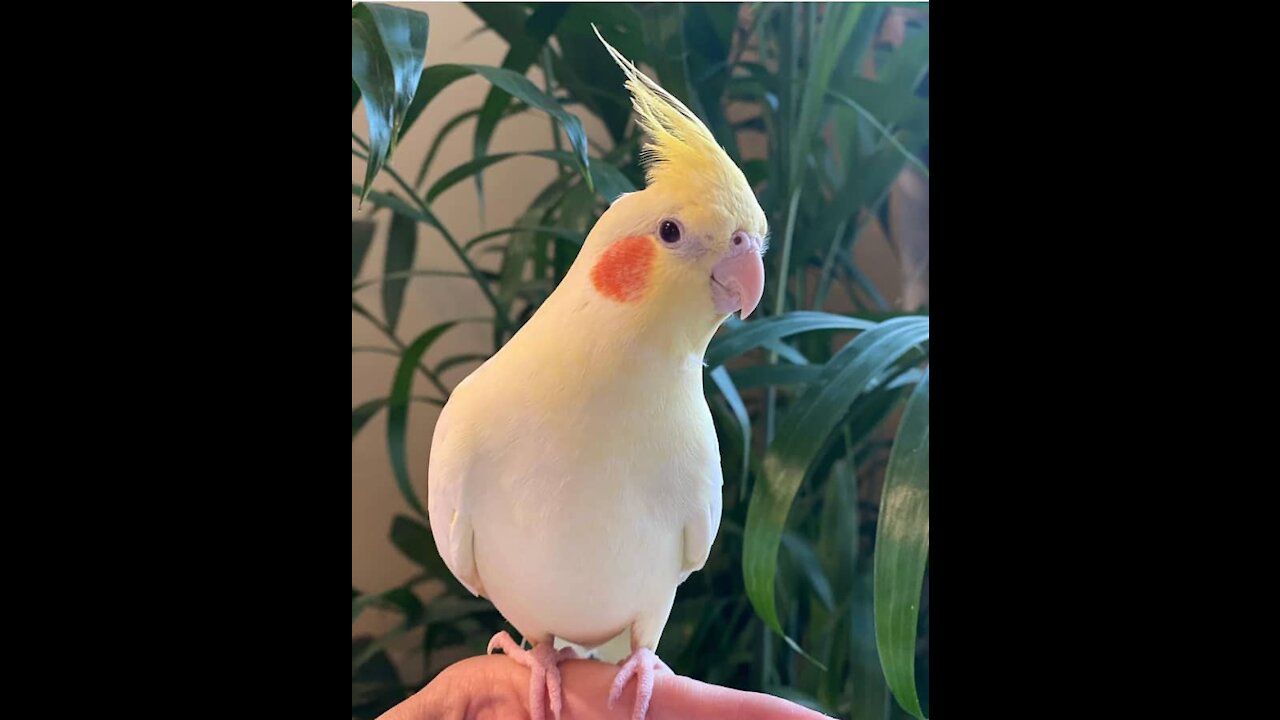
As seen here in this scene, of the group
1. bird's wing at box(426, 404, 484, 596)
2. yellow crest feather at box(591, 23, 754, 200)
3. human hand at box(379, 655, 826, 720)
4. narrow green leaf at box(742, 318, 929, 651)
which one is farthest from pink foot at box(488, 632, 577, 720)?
yellow crest feather at box(591, 23, 754, 200)

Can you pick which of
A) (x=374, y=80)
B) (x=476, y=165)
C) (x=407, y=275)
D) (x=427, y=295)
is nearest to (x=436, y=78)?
(x=476, y=165)

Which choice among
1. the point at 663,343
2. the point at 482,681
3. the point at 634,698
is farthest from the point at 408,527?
the point at 663,343

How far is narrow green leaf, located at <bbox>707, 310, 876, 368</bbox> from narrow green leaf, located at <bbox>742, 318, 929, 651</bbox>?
68 mm

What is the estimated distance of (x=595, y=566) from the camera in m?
0.84

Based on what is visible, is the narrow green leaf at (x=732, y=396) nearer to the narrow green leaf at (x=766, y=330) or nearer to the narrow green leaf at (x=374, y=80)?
the narrow green leaf at (x=766, y=330)

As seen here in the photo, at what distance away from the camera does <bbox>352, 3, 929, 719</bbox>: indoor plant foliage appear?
52.9 inches

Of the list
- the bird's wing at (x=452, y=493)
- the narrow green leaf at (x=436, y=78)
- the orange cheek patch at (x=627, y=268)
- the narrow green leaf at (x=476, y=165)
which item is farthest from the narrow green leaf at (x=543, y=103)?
the bird's wing at (x=452, y=493)

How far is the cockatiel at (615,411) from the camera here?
0.83m

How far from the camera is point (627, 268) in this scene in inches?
33.0

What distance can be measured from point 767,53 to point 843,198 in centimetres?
28

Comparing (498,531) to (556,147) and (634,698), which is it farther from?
(556,147)

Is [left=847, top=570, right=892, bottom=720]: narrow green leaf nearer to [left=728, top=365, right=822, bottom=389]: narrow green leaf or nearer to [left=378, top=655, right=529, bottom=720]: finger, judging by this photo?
[left=728, top=365, right=822, bottom=389]: narrow green leaf

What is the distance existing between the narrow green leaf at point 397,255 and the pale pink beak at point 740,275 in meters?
0.82

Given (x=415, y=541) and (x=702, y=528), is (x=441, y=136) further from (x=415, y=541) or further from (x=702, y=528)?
(x=702, y=528)
